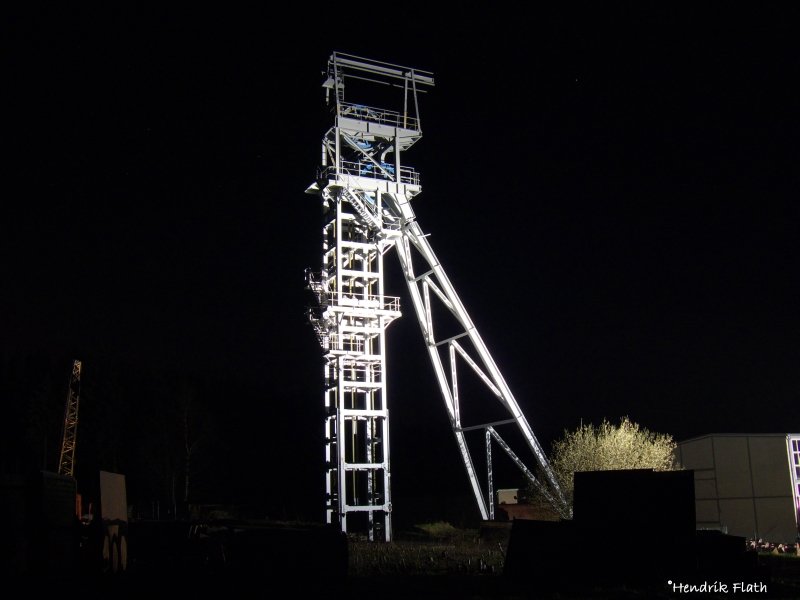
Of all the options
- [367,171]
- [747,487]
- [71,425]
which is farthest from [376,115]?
[71,425]

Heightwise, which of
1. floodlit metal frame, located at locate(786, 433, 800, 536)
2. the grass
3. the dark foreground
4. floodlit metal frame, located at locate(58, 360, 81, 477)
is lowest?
the grass

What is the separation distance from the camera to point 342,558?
14750 mm

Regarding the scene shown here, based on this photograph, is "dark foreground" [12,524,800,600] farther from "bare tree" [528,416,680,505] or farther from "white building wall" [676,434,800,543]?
"bare tree" [528,416,680,505]

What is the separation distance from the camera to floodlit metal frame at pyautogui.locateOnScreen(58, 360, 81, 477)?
158 feet

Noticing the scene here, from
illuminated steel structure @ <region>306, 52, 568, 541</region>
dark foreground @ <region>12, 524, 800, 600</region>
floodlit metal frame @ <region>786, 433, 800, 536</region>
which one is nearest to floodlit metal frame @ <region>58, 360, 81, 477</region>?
illuminated steel structure @ <region>306, 52, 568, 541</region>

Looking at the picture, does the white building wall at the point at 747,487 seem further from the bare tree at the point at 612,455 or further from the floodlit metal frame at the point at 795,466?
the bare tree at the point at 612,455

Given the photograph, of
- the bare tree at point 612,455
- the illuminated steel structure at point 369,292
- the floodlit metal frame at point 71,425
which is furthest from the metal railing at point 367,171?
the floodlit metal frame at point 71,425

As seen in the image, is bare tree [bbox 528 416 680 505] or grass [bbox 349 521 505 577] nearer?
grass [bbox 349 521 505 577]

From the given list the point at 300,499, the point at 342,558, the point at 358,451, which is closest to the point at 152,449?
the point at 300,499

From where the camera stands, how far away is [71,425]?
167 feet

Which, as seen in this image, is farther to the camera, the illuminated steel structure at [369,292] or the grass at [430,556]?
the illuminated steel structure at [369,292]

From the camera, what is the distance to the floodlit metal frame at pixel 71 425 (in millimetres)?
48250

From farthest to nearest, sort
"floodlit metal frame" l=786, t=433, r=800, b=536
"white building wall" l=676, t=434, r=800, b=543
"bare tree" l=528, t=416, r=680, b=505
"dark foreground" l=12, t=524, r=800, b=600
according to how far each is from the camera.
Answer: "bare tree" l=528, t=416, r=680, b=505 → "white building wall" l=676, t=434, r=800, b=543 → "floodlit metal frame" l=786, t=433, r=800, b=536 → "dark foreground" l=12, t=524, r=800, b=600

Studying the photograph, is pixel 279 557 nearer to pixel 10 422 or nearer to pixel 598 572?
pixel 598 572
